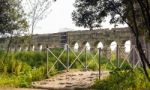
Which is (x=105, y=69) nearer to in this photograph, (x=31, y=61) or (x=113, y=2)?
(x=31, y=61)

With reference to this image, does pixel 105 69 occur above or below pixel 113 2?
below

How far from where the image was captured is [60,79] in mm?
16641

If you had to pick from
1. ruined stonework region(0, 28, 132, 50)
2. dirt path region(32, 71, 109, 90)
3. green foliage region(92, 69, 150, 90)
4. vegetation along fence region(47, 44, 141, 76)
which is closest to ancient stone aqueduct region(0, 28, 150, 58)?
ruined stonework region(0, 28, 132, 50)

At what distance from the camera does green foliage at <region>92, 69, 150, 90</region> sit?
13.8 m

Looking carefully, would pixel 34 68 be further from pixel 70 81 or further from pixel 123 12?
pixel 123 12

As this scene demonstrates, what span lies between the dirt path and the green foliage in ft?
2.17

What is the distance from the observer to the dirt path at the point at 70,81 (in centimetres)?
1526

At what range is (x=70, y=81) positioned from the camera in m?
16.1

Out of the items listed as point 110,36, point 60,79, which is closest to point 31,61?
point 60,79

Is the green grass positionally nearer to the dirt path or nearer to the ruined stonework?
the dirt path

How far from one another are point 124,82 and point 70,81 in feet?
8.43

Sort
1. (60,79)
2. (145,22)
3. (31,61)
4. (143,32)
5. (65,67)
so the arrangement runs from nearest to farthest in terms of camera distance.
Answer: (145,22) → (143,32) → (60,79) → (65,67) → (31,61)

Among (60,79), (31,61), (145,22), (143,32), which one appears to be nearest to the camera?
(145,22)

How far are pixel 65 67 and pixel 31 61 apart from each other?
118 inches
